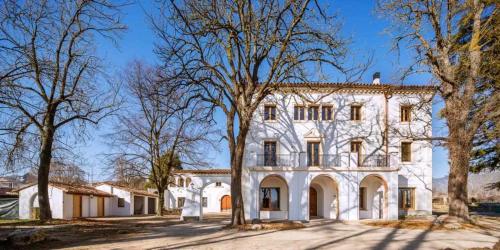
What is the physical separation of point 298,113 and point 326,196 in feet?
19.5

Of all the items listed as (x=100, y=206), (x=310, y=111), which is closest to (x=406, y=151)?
(x=310, y=111)

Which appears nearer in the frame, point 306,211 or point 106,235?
point 106,235

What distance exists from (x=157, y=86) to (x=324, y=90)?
40.5ft

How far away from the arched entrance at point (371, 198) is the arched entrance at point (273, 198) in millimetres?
5022

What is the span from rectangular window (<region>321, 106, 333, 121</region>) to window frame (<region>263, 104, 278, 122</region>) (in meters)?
3.29

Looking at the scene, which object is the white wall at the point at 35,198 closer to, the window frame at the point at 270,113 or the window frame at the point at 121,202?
the window frame at the point at 121,202

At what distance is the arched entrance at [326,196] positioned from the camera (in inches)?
1001

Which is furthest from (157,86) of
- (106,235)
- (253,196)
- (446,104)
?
(446,104)

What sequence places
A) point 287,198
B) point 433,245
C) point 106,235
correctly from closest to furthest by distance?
point 433,245 < point 106,235 < point 287,198

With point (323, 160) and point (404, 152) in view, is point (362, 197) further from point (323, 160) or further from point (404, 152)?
point (404, 152)

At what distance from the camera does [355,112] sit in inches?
1053

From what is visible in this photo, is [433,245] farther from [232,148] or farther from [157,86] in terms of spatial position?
[157,86]

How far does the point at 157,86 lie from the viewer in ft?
59.8

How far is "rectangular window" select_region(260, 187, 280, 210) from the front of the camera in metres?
26.2
